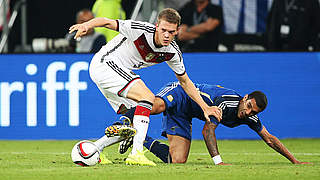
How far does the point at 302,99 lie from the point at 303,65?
0.58m

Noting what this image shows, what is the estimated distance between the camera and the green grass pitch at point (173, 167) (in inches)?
263

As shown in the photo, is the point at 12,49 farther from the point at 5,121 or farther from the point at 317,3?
the point at 317,3

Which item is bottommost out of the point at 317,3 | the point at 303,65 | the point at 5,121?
the point at 5,121

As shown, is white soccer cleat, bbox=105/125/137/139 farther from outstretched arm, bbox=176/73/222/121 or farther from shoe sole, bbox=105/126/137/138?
outstretched arm, bbox=176/73/222/121

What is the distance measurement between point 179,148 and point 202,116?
1.68 feet

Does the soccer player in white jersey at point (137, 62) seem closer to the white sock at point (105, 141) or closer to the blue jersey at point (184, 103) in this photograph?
the white sock at point (105, 141)

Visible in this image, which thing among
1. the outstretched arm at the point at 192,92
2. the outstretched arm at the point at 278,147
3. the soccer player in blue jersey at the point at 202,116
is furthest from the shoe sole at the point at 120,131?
the outstretched arm at the point at 278,147

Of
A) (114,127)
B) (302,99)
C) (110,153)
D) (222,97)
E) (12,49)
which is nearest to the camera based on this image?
(114,127)

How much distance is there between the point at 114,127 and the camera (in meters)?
7.54

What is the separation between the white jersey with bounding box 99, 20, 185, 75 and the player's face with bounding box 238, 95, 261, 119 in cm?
77

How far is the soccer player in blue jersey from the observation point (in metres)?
7.87

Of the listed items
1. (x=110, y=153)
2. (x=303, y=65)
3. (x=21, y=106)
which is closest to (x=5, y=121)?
(x=21, y=106)

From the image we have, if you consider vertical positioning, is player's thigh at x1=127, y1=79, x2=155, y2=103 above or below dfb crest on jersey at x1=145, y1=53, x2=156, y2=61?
below

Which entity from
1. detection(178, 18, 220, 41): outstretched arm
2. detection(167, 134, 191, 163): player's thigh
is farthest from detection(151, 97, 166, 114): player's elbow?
detection(178, 18, 220, 41): outstretched arm
